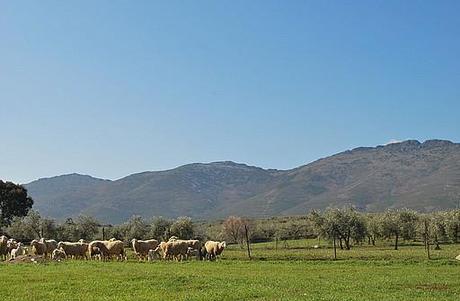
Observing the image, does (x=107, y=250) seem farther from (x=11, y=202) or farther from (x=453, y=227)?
(x=453, y=227)

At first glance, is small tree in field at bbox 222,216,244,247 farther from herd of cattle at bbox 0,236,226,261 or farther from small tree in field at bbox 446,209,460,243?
herd of cattle at bbox 0,236,226,261

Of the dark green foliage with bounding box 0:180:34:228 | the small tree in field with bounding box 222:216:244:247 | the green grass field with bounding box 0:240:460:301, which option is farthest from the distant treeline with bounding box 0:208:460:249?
the green grass field with bounding box 0:240:460:301

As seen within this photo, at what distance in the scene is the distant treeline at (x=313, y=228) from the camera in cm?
10306

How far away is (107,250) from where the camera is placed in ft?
189

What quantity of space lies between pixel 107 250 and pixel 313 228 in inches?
2437

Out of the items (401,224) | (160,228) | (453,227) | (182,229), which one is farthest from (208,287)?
(401,224)

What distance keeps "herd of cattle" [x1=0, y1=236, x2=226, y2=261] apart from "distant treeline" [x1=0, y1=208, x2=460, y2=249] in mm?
34579

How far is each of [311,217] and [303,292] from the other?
81.8 metres

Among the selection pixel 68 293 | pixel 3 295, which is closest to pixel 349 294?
pixel 68 293

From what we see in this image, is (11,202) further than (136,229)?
Yes

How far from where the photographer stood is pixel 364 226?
114 metres

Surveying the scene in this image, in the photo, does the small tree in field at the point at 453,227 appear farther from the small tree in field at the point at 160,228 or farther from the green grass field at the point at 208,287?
the green grass field at the point at 208,287

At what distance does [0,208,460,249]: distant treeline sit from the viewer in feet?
338

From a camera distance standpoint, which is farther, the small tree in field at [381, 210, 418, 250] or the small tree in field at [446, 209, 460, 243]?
the small tree in field at [381, 210, 418, 250]
